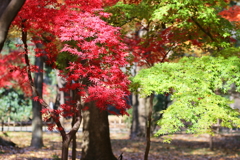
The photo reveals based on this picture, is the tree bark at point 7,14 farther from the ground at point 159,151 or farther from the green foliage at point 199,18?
the ground at point 159,151

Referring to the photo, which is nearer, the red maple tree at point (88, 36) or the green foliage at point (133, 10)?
the red maple tree at point (88, 36)

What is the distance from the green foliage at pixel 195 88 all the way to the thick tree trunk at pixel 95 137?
2.77 meters

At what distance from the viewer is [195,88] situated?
6.41 metres

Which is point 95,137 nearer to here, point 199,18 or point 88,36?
point 88,36

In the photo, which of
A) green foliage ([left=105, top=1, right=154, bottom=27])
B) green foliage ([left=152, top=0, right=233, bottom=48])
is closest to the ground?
green foliage ([left=105, top=1, right=154, bottom=27])

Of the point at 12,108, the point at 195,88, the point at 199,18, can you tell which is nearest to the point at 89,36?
the point at 195,88

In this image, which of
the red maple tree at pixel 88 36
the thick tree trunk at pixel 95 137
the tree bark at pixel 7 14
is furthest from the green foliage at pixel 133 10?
the tree bark at pixel 7 14

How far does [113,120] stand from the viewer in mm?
29016

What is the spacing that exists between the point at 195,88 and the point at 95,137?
4.38m

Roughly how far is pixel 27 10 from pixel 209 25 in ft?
17.1

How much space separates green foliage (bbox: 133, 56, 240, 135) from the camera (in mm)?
5996

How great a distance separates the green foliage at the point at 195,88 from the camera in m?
6.00

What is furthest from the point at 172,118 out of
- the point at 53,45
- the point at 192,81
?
the point at 53,45

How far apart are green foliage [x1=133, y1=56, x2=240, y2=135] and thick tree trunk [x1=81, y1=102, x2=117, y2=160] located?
2774 millimetres
